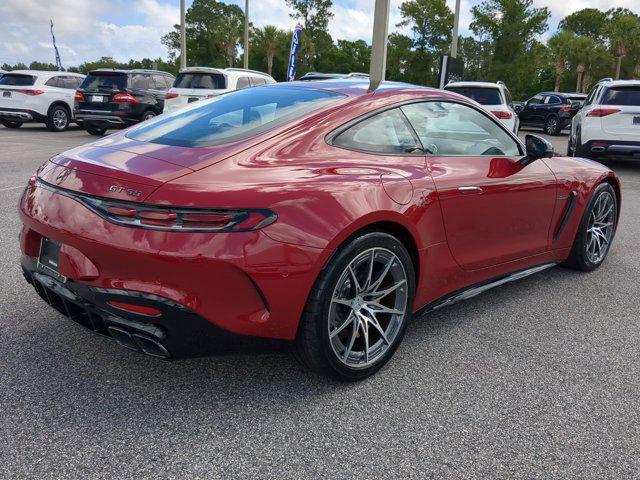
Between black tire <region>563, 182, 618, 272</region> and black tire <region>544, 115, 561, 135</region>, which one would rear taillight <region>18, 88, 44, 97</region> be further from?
black tire <region>544, 115, 561, 135</region>

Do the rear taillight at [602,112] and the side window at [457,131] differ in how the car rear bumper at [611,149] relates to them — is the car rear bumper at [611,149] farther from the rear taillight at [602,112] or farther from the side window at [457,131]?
the side window at [457,131]

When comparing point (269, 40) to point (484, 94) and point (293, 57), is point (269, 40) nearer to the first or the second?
point (293, 57)

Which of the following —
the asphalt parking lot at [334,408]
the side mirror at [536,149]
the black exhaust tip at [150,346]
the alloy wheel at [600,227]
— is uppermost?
the side mirror at [536,149]

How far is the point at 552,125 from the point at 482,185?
21.4 m

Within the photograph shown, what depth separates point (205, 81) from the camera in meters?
13.6

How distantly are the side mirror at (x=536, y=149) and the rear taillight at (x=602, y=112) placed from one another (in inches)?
320

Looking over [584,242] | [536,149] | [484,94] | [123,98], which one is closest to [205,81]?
[123,98]

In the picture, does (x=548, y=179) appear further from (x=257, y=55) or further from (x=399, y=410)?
(x=257, y=55)

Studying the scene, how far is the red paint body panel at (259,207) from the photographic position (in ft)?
7.30

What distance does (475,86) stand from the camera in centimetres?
1343

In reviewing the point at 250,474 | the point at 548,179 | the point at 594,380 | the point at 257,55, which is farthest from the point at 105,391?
the point at 257,55

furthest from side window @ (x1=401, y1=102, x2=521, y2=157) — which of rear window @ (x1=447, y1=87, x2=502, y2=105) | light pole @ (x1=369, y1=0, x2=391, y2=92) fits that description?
light pole @ (x1=369, y1=0, x2=391, y2=92)

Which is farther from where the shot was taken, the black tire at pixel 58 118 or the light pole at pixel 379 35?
the black tire at pixel 58 118

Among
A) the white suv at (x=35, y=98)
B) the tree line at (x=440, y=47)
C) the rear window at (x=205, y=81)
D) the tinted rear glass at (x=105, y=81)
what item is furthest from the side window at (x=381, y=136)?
the tree line at (x=440, y=47)
